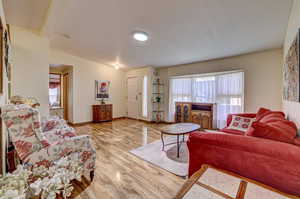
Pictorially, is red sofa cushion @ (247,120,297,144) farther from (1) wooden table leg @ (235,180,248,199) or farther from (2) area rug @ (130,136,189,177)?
(2) area rug @ (130,136,189,177)

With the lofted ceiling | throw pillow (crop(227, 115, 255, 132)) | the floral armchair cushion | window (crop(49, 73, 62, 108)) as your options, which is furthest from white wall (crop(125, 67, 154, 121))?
the floral armchair cushion

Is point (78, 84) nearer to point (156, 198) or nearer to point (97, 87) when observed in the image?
point (97, 87)

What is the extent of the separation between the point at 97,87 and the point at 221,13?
15.8 feet

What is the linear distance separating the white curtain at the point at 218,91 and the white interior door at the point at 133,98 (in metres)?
1.83

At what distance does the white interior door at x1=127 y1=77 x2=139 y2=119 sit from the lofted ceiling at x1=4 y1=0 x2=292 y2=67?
2.40 m

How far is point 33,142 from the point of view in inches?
58.2

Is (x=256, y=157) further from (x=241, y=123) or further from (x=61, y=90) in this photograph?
(x=61, y=90)

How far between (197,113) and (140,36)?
285 centimetres

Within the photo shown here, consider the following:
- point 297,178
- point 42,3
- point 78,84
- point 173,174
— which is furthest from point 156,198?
point 78,84

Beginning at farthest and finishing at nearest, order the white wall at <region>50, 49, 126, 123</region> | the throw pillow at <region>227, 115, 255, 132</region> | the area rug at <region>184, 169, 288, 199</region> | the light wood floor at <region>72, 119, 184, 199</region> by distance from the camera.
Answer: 1. the white wall at <region>50, 49, 126, 123</region>
2. the throw pillow at <region>227, 115, 255, 132</region>
3. the light wood floor at <region>72, 119, 184, 199</region>
4. the area rug at <region>184, 169, 288, 199</region>

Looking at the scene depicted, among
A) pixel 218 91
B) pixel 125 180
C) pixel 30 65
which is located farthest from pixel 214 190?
pixel 30 65

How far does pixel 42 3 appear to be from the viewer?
2.49 meters

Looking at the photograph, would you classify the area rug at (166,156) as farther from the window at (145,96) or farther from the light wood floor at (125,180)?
the window at (145,96)

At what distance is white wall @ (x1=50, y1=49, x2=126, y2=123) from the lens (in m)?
4.87
